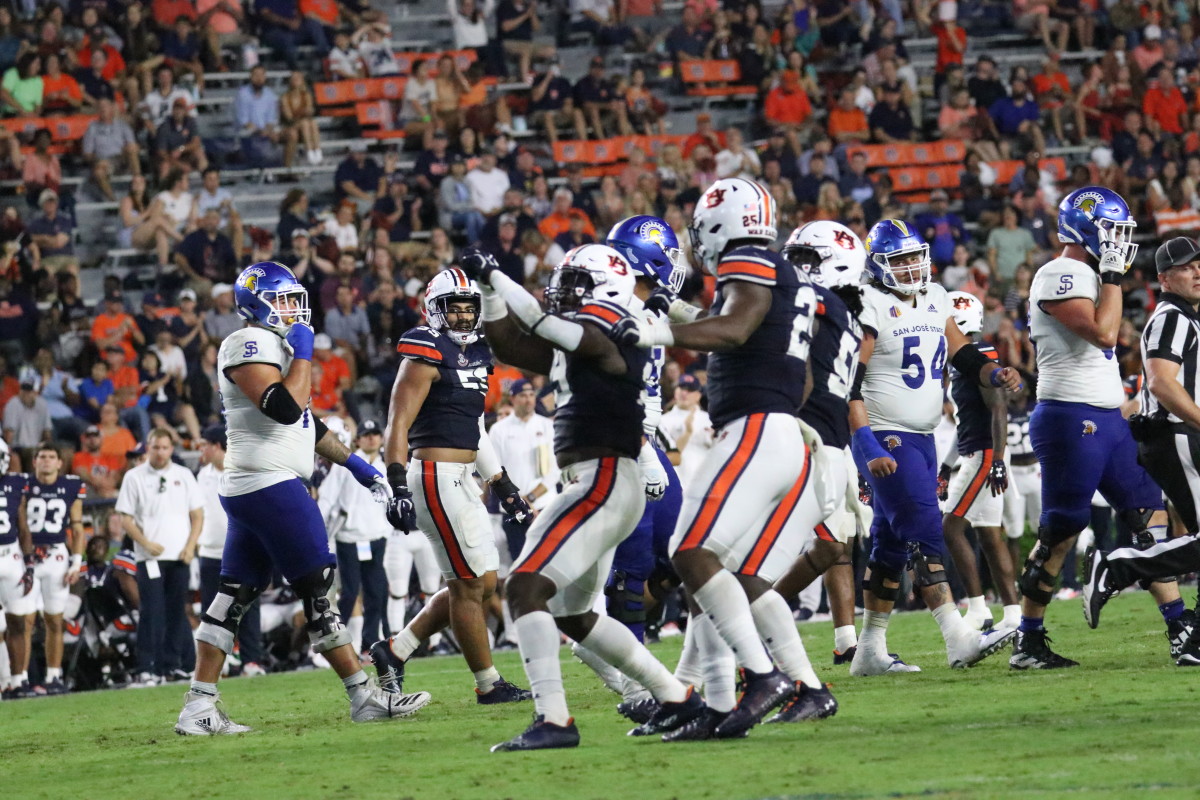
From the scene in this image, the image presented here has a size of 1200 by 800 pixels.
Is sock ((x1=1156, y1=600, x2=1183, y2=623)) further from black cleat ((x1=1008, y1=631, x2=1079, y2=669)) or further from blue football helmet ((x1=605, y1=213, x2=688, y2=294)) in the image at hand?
blue football helmet ((x1=605, y1=213, x2=688, y2=294))

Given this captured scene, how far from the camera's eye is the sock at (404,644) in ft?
29.9

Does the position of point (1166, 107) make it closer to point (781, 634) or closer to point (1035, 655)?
point (1035, 655)

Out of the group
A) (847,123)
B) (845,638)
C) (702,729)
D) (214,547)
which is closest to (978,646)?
(845,638)

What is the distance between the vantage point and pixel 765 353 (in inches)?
264

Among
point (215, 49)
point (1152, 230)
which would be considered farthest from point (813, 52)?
point (215, 49)

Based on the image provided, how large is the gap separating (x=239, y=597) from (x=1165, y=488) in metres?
4.59

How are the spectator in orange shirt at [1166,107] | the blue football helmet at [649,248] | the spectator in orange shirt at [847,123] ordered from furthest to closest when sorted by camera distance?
the spectator in orange shirt at [1166,107], the spectator in orange shirt at [847,123], the blue football helmet at [649,248]

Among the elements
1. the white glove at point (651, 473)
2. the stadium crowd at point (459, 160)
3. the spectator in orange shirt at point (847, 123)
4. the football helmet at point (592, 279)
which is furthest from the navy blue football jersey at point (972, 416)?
the spectator in orange shirt at point (847, 123)

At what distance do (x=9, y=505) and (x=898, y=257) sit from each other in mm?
7500

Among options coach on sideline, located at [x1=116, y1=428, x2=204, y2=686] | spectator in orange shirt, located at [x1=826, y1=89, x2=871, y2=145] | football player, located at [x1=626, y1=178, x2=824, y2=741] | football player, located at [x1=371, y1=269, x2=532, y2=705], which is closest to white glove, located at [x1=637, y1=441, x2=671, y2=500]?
football player, located at [x1=371, y1=269, x2=532, y2=705]

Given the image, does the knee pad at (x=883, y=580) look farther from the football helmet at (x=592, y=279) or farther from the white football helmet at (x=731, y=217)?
the football helmet at (x=592, y=279)

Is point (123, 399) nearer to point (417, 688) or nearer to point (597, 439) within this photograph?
point (417, 688)

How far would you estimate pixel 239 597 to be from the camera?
843 cm

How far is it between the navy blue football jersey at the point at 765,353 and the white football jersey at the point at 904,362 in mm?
2384
